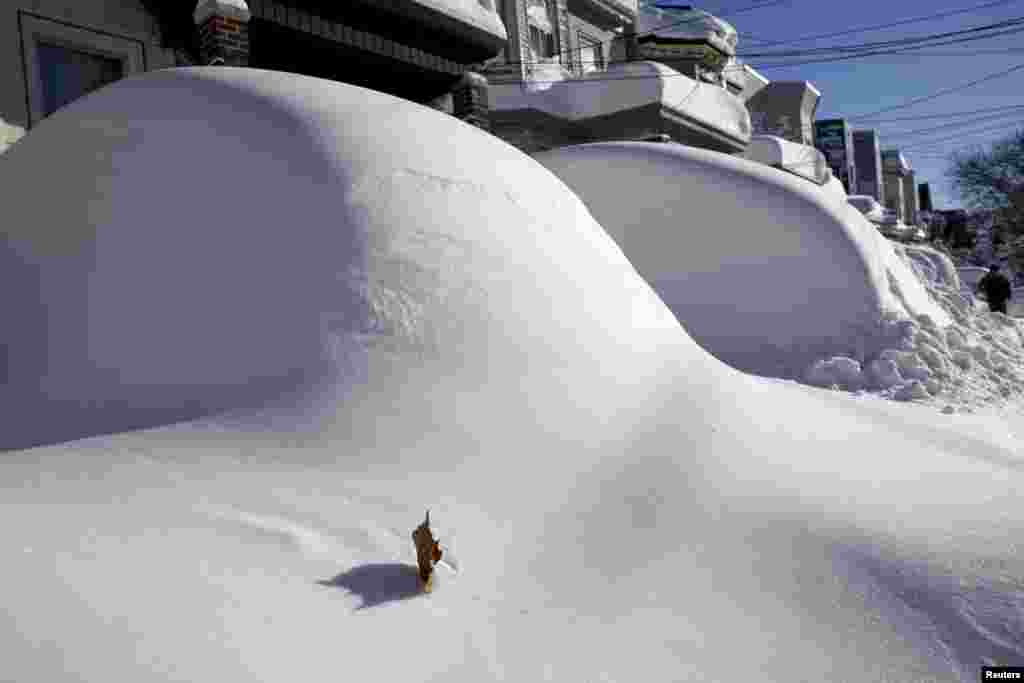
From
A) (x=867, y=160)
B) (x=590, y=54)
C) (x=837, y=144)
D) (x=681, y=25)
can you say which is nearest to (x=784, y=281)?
(x=590, y=54)

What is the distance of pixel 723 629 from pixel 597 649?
30cm

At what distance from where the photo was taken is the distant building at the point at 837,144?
36844 mm

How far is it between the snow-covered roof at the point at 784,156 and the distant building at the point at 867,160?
27702 mm

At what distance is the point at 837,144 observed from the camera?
3728cm

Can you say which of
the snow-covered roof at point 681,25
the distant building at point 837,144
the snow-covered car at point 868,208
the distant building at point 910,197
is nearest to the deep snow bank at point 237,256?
the snow-covered roof at point 681,25

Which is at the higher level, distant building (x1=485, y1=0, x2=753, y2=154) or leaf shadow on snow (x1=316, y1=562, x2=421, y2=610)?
distant building (x1=485, y1=0, x2=753, y2=154)

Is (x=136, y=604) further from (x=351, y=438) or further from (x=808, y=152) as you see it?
(x=808, y=152)

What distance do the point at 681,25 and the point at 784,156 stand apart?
398cm

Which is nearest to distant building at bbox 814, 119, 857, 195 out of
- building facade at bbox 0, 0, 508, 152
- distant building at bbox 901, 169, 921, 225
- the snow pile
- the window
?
distant building at bbox 901, 169, 921, 225

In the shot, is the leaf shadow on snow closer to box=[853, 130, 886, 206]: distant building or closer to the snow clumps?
the snow clumps

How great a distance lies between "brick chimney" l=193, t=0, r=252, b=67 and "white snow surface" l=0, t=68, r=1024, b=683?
274cm

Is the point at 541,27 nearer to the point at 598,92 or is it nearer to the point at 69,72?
the point at 598,92

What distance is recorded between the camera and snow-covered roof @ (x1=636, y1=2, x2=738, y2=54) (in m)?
17.1

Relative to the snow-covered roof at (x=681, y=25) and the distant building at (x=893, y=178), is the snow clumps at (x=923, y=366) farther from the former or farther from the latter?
the distant building at (x=893, y=178)
